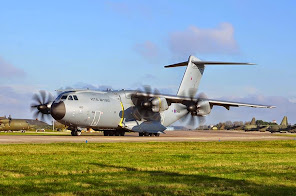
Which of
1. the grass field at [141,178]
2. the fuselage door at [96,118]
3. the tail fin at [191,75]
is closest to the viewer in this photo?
the grass field at [141,178]

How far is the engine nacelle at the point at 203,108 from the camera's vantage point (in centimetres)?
5231

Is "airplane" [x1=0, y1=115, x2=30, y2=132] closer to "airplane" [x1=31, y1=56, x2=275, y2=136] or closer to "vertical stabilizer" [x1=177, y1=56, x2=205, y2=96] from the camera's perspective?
"airplane" [x1=31, y1=56, x2=275, y2=136]

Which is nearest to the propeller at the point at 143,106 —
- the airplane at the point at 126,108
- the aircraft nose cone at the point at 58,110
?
the airplane at the point at 126,108

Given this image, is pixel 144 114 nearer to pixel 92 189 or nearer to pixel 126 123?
pixel 126 123

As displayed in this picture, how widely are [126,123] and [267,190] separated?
43.0 meters

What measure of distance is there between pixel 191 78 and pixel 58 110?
21533 mm

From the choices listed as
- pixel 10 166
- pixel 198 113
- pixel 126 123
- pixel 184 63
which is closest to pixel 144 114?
pixel 126 123

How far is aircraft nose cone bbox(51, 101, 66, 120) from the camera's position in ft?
150

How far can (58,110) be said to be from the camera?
45.6 metres

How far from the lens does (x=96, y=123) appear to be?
50531 millimetres

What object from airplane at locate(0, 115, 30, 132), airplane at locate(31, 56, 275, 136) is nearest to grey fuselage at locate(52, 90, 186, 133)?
airplane at locate(31, 56, 275, 136)

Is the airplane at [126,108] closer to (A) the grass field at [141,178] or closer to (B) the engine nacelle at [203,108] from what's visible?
(B) the engine nacelle at [203,108]


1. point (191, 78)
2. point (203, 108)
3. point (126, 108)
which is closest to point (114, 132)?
point (126, 108)

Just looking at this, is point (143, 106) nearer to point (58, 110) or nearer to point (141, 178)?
point (58, 110)
